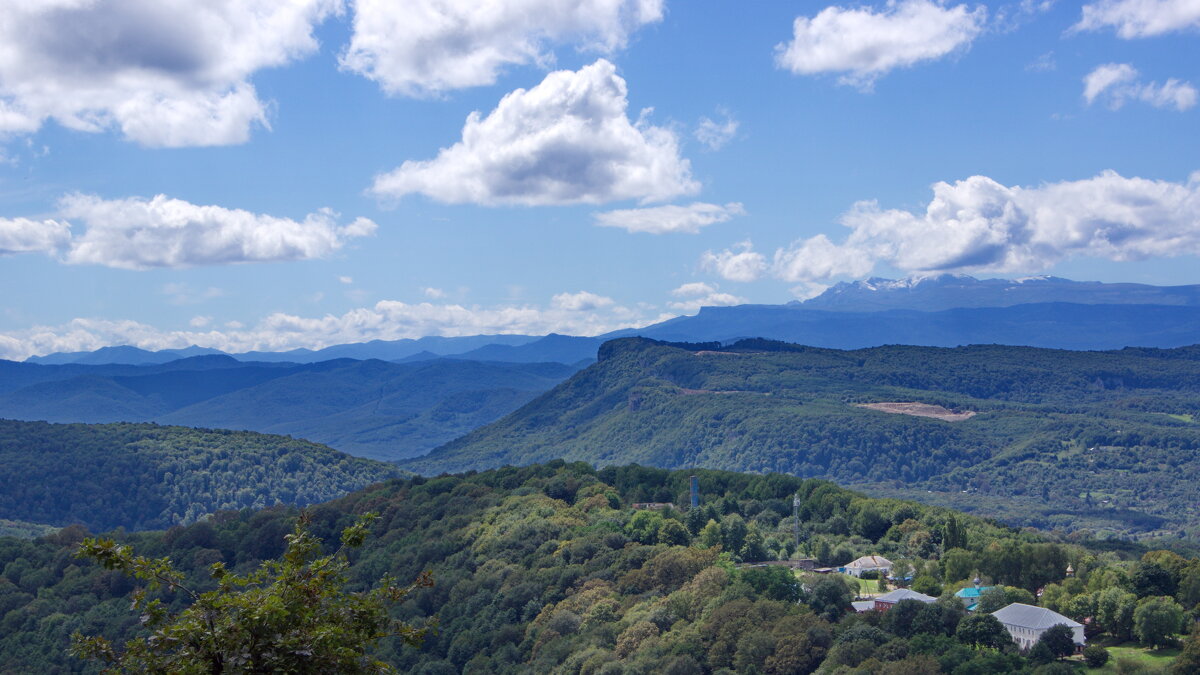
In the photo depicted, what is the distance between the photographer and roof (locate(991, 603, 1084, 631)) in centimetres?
5478

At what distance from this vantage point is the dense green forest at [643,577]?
57.6m

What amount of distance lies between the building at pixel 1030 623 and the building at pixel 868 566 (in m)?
19.2

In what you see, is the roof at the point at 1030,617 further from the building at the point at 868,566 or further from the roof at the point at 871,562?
the roof at the point at 871,562

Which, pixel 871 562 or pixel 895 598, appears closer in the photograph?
pixel 895 598

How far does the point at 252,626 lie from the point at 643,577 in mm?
62966

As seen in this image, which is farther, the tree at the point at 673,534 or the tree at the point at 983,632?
the tree at the point at 673,534

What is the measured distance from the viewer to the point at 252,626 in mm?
16344

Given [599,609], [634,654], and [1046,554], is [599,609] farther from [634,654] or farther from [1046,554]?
[1046,554]

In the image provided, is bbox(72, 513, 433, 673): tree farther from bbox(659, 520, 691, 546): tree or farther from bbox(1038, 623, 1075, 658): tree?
bbox(659, 520, 691, 546): tree

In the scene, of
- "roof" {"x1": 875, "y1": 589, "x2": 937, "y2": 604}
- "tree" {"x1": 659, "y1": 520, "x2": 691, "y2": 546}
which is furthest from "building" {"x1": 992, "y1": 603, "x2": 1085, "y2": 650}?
"tree" {"x1": 659, "y1": 520, "x2": 691, "y2": 546}

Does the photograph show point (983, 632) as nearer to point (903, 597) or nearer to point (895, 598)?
point (903, 597)

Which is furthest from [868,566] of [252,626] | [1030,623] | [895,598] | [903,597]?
[252,626]

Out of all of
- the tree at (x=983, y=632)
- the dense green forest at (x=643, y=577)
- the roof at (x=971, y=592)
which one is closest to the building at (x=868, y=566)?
the dense green forest at (x=643, y=577)

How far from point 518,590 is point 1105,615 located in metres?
42.9
